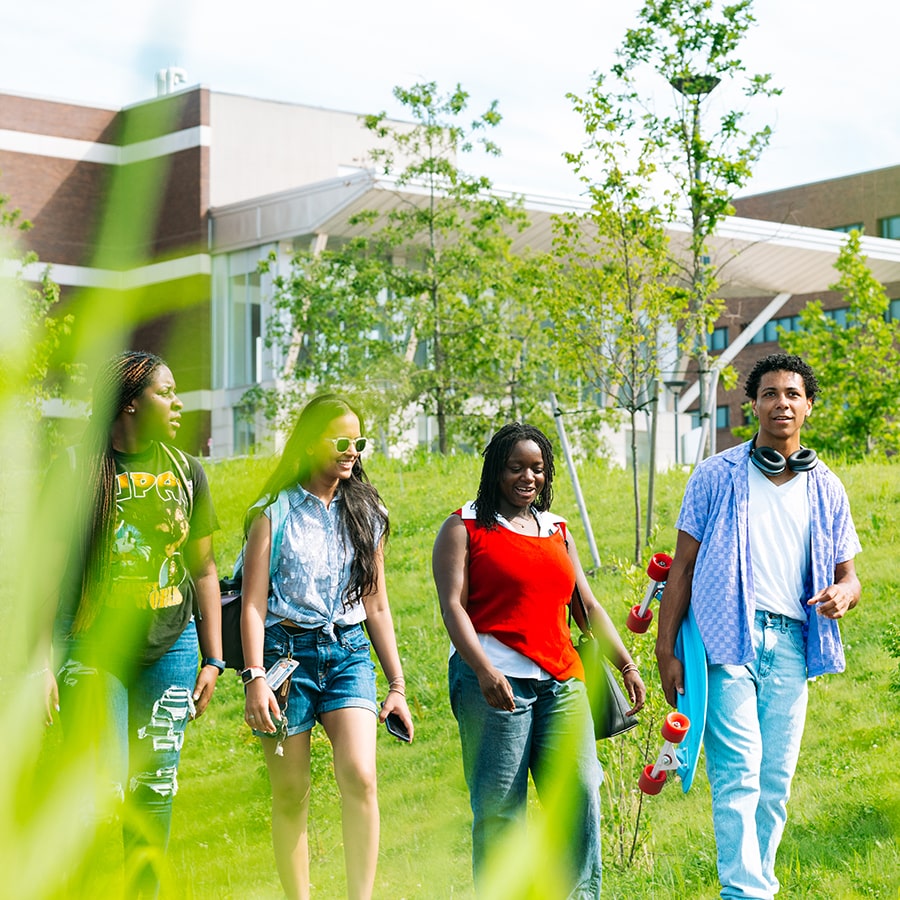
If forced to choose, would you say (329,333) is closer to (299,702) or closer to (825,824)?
(825,824)

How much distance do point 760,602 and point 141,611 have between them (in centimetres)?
403

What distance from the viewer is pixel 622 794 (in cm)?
630

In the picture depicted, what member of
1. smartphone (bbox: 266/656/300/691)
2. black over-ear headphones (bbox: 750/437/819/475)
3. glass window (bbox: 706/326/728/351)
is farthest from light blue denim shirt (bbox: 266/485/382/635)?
glass window (bbox: 706/326/728/351)

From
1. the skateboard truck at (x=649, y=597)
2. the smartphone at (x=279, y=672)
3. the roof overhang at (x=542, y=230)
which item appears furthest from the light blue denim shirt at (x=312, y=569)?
the roof overhang at (x=542, y=230)

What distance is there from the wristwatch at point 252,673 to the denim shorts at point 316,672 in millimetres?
151

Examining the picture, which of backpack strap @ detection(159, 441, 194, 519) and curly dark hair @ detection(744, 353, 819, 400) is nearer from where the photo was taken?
backpack strap @ detection(159, 441, 194, 519)

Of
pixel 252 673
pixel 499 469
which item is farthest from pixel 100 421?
pixel 499 469

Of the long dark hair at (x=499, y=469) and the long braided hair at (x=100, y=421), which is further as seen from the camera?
the long dark hair at (x=499, y=469)

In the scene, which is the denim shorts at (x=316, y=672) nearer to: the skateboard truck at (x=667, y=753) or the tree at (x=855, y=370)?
the skateboard truck at (x=667, y=753)

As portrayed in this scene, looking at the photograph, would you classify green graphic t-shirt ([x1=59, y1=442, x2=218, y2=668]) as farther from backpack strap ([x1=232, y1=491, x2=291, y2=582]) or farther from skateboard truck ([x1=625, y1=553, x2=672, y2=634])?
skateboard truck ([x1=625, y1=553, x2=672, y2=634])

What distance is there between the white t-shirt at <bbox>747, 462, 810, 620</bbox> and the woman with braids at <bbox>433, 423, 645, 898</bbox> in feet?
1.93

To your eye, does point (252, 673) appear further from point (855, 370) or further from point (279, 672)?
point (855, 370)

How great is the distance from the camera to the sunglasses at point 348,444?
470 cm

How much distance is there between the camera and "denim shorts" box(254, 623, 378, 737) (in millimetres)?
4672
